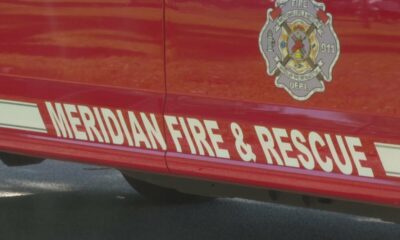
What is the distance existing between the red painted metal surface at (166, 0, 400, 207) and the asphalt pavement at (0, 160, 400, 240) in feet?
4.26

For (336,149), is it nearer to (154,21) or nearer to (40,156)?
(154,21)

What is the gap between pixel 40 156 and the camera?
3625 mm

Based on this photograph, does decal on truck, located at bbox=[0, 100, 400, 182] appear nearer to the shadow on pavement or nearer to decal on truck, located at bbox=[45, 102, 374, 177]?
→ decal on truck, located at bbox=[45, 102, 374, 177]

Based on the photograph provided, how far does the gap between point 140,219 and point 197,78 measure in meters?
2.04

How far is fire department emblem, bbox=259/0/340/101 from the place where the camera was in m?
2.87

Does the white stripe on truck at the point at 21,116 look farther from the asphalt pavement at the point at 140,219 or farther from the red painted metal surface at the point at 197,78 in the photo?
the asphalt pavement at the point at 140,219

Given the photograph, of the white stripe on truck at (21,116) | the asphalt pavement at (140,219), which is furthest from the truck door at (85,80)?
the asphalt pavement at (140,219)

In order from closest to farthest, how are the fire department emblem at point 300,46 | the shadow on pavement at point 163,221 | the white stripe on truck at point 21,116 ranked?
the fire department emblem at point 300,46 → the white stripe on truck at point 21,116 → the shadow on pavement at point 163,221

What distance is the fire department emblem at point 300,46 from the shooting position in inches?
113

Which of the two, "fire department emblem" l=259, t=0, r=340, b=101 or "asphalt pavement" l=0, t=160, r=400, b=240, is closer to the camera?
"fire department emblem" l=259, t=0, r=340, b=101

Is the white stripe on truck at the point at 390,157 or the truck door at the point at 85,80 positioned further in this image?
the truck door at the point at 85,80

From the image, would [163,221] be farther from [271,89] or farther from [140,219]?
[271,89]

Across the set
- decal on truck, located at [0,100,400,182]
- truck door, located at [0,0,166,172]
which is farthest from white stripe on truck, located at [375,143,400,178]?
truck door, located at [0,0,166,172]

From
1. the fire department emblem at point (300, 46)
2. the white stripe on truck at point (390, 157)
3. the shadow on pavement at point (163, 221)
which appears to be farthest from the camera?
the shadow on pavement at point (163, 221)
